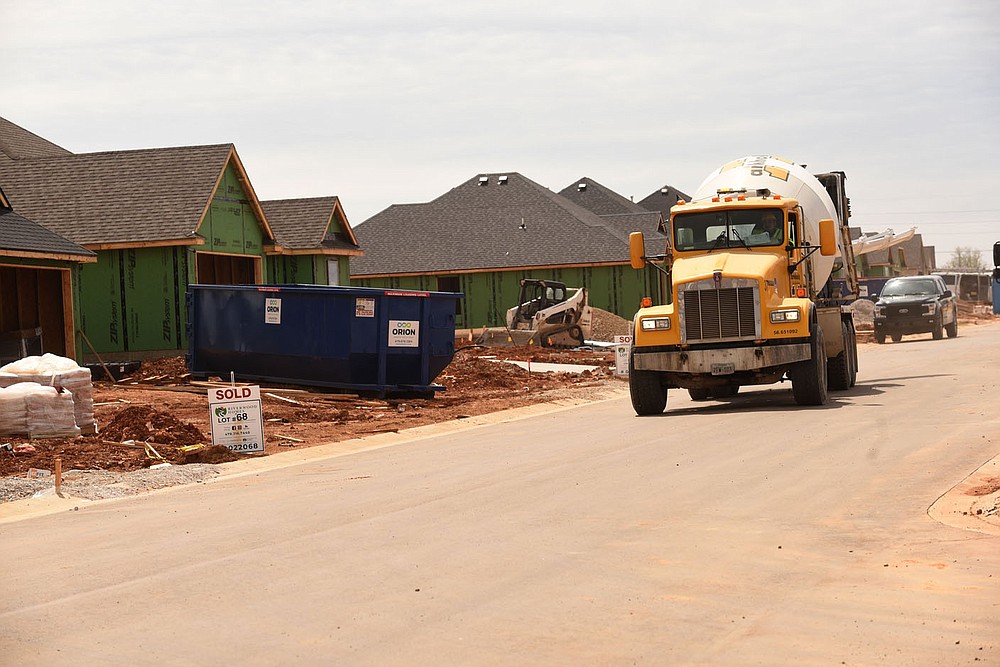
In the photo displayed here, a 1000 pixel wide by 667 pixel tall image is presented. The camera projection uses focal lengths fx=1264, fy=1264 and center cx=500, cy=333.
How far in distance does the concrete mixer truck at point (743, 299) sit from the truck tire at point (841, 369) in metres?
0.02

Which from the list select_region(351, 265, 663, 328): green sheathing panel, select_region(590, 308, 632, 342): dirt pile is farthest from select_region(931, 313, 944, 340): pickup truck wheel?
select_region(351, 265, 663, 328): green sheathing panel

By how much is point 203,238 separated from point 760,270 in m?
17.0

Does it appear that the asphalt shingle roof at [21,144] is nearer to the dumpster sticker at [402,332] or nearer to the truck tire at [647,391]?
the dumpster sticker at [402,332]

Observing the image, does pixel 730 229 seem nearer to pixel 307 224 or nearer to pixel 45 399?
pixel 45 399

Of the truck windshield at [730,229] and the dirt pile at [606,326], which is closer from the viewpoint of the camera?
the truck windshield at [730,229]

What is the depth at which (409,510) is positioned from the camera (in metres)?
10.9

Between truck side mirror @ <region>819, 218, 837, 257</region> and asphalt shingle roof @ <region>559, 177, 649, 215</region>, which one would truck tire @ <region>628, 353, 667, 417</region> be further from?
asphalt shingle roof @ <region>559, 177, 649, 215</region>

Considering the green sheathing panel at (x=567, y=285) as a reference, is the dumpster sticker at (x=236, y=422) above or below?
below

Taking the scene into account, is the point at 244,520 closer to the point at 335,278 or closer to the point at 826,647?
the point at 826,647

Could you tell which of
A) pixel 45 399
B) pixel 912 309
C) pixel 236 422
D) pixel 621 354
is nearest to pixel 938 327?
pixel 912 309

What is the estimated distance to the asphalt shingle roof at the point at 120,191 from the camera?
104 ft

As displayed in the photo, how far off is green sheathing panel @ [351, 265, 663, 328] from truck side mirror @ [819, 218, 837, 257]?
3245 cm

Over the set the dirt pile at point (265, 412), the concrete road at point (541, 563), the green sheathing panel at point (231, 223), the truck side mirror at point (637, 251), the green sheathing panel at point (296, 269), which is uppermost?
the green sheathing panel at point (231, 223)

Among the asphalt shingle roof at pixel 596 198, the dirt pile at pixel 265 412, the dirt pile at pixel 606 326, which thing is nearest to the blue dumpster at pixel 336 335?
the dirt pile at pixel 265 412
